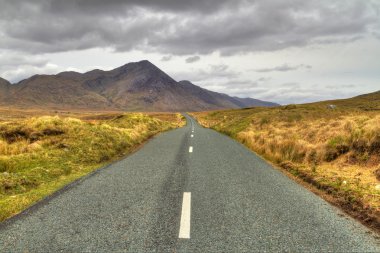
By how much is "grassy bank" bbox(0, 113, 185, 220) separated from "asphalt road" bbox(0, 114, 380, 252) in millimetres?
1080

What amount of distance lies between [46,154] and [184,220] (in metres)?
9.42

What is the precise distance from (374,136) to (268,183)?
18.1 ft

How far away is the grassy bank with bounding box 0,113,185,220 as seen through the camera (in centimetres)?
874

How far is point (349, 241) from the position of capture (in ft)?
17.3

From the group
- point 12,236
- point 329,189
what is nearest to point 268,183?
point 329,189

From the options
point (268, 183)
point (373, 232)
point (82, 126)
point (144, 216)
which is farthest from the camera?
point (82, 126)

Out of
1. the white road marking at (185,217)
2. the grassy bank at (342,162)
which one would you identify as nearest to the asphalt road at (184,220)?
the white road marking at (185,217)

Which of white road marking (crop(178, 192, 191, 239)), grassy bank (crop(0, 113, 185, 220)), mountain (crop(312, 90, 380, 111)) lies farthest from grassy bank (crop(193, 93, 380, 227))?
mountain (crop(312, 90, 380, 111))

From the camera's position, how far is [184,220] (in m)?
6.07

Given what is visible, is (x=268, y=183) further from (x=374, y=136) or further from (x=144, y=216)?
(x=374, y=136)

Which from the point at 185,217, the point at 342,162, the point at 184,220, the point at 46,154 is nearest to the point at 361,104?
the point at 342,162

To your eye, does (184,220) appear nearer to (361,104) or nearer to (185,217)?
(185,217)

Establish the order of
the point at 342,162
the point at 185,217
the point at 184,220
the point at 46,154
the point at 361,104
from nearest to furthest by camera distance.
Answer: the point at 184,220, the point at 185,217, the point at 342,162, the point at 46,154, the point at 361,104

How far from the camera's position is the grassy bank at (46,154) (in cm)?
874
